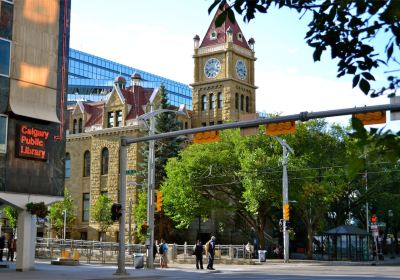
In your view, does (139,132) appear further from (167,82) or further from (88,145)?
(167,82)

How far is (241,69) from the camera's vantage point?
7538 cm

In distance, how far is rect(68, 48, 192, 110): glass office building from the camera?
13875cm

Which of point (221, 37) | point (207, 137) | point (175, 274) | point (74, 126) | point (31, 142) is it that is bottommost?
point (175, 274)

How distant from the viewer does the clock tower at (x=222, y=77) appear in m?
73.1

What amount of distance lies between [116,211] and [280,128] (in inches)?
361

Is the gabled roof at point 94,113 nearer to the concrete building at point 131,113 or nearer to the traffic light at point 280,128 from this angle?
the concrete building at point 131,113

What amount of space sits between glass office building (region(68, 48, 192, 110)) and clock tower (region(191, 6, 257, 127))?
59689mm

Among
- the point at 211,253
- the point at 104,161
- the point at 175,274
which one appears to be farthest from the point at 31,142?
the point at 104,161

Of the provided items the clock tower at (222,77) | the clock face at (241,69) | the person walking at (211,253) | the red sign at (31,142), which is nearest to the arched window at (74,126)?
the clock tower at (222,77)

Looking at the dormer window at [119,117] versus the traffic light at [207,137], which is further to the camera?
the dormer window at [119,117]

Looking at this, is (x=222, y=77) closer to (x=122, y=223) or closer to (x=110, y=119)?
(x=110, y=119)

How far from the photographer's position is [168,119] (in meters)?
64.7

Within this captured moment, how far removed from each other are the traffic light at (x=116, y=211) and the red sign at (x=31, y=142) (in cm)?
499

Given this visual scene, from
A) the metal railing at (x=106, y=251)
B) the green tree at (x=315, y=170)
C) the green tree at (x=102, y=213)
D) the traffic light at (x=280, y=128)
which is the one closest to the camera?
the traffic light at (x=280, y=128)
